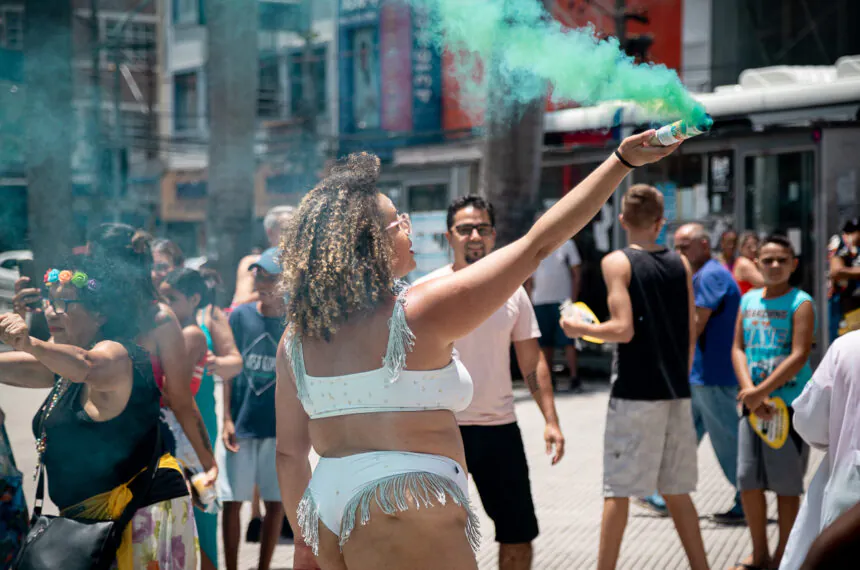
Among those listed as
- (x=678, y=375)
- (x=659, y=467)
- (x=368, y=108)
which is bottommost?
(x=659, y=467)

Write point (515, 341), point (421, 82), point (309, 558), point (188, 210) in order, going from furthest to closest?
point (188, 210), point (421, 82), point (515, 341), point (309, 558)

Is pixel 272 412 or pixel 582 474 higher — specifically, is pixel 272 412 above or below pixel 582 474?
above

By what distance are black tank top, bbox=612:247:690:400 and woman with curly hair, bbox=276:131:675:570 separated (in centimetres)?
239

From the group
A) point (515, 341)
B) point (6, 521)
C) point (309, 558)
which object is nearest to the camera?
point (309, 558)

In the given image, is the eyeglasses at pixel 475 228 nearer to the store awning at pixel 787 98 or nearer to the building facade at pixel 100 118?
the building facade at pixel 100 118

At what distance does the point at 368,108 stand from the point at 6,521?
22.9m

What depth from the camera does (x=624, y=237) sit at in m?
12.1

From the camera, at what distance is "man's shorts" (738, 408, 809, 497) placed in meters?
5.07

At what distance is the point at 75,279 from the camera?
3.40 m

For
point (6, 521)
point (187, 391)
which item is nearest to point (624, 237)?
point (187, 391)

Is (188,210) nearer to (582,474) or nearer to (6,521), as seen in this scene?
(582,474)

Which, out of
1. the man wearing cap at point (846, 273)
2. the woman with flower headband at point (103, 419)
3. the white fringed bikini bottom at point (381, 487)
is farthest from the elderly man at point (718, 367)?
the white fringed bikini bottom at point (381, 487)

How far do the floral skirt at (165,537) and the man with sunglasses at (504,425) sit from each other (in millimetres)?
1312

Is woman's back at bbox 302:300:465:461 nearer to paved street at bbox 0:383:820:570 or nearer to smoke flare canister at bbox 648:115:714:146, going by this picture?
smoke flare canister at bbox 648:115:714:146
